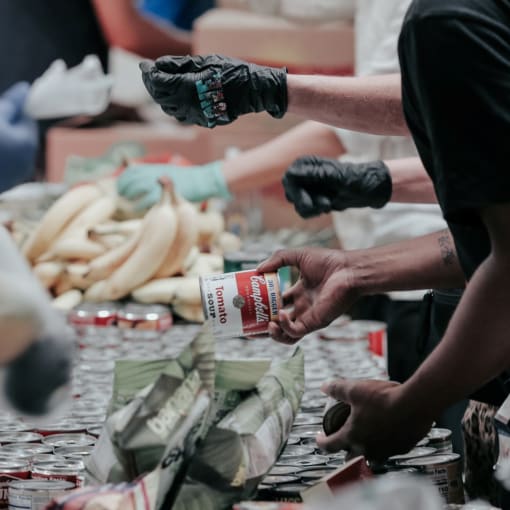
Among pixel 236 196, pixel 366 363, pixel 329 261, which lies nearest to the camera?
pixel 329 261

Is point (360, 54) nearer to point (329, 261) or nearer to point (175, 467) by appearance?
point (329, 261)

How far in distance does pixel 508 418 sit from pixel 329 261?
0.53 m

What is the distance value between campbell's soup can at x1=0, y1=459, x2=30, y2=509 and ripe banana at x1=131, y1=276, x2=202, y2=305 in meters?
1.39

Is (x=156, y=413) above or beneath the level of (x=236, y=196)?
above

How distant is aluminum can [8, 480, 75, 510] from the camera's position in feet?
4.94

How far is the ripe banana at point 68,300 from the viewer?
3066 millimetres

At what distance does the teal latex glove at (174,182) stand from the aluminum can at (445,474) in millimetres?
1945

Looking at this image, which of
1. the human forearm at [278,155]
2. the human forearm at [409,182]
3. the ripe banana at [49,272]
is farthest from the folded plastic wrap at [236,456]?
the human forearm at [278,155]

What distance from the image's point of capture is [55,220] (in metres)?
3.34

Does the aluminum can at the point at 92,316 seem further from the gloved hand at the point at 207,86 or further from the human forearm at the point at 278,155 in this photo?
the gloved hand at the point at 207,86

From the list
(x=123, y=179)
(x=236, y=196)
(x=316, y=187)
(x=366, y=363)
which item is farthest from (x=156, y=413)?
(x=236, y=196)

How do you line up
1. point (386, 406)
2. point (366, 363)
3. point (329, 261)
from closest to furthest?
point (386, 406), point (329, 261), point (366, 363)

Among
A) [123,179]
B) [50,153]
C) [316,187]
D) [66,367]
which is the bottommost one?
[50,153]

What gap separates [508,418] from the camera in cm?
153
